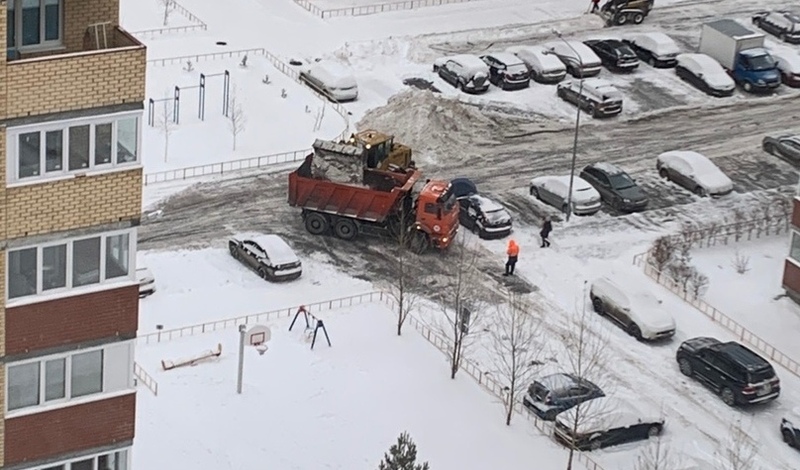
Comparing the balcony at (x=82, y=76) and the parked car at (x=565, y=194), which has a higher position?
the balcony at (x=82, y=76)

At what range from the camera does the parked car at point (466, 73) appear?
80.9 meters

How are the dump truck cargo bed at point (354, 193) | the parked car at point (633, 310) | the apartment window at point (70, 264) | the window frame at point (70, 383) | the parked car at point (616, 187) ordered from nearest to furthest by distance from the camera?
the apartment window at point (70, 264) → the window frame at point (70, 383) → the parked car at point (633, 310) → the dump truck cargo bed at point (354, 193) → the parked car at point (616, 187)

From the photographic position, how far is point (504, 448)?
54594 mm

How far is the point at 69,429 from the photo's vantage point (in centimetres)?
3275

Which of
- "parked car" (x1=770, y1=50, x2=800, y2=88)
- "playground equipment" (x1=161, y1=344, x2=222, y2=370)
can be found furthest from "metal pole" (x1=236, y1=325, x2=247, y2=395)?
"parked car" (x1=770, y1=50, x2=800, y2=88)

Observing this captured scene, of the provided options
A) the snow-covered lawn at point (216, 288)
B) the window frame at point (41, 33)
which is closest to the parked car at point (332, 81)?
the snow-covered lawn at point (216, 288)

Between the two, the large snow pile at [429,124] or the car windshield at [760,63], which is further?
the car windshield at [760,63]

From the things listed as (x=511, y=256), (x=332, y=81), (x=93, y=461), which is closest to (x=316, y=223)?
(x=511, y=256)

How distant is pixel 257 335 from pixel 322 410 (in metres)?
2.87

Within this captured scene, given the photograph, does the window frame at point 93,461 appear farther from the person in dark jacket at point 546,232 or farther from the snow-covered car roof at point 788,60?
the snow-covered car roof at point 788,60

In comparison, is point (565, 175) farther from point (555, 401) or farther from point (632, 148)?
point (555, 401)

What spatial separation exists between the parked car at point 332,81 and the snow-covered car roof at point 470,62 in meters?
4.83

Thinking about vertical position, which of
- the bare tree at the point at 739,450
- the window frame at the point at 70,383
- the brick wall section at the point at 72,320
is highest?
the brick wall section at the point at 72,320

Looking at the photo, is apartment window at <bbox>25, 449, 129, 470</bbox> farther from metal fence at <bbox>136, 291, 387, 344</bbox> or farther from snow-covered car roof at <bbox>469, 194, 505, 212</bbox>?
snow-covered car roof at <bbox>469, 194, 505, 212</bbox>
